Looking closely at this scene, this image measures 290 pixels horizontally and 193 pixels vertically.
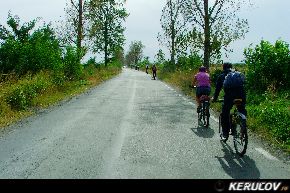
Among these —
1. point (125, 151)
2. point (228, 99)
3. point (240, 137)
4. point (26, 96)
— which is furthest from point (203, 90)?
point (26, 96)

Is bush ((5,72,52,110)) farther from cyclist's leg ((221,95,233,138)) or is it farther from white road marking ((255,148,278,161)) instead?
white road marking ((255,148,278,161))

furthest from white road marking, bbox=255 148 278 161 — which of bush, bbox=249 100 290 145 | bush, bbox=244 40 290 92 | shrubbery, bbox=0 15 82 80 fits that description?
shrubbery, bbox=0 15 82 80

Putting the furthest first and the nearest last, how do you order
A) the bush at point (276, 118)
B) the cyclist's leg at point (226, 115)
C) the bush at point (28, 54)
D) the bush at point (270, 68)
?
the bush at point (28, 54)
the bush at point (270, 68)
the bush at point (276, 118)
the cyclist's leg at point (226, 115)

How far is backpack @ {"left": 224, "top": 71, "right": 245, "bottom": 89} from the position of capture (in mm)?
8688

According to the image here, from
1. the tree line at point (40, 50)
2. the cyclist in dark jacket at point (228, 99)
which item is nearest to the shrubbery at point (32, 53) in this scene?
the tree line at point (40, 50)

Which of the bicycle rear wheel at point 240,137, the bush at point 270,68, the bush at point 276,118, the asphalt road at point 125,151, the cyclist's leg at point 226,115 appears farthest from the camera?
the bush at point 270,68

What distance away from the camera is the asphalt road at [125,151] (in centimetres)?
698

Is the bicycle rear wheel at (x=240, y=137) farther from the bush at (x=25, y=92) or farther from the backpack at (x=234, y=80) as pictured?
the bush at (x=25, y=92)

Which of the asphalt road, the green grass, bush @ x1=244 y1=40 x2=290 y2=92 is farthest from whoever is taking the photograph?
bush @ x1=244 y1=40 x2=290 y2=92

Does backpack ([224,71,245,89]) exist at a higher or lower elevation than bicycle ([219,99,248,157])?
higher

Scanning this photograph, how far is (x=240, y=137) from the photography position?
329 inches

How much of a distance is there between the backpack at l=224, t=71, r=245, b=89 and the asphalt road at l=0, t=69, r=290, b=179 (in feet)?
4.75

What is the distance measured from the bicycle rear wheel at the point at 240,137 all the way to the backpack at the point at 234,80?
832mm
